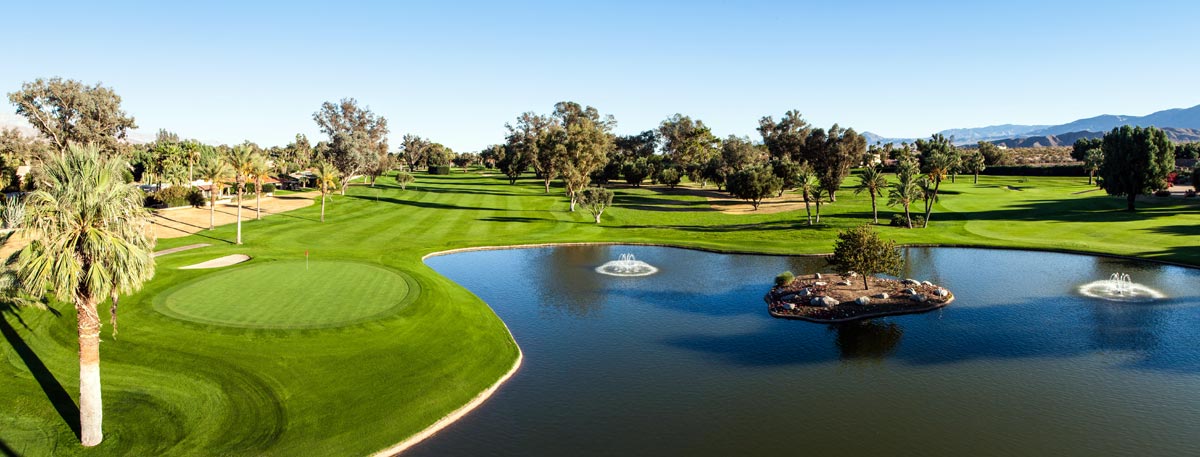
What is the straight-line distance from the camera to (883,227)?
75188 millimetres

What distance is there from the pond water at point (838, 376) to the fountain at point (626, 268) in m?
4.10

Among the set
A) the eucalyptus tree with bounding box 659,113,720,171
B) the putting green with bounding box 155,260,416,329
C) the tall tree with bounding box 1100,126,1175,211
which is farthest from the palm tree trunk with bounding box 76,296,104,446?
the eucalyptus tree with bounding box 659,113,720,171

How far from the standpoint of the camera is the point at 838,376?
2881cm

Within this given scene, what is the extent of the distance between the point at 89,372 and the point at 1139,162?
107 metres

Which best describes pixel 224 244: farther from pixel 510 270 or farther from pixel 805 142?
pixel 805 142

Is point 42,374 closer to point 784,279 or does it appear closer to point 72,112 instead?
point 784,279

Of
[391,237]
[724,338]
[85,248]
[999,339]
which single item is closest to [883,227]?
[999,339]

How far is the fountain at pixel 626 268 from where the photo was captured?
170ft

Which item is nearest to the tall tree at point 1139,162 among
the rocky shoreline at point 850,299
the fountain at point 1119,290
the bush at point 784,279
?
the fountain at point 1119,290

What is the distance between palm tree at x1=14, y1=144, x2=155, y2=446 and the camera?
18859 mm

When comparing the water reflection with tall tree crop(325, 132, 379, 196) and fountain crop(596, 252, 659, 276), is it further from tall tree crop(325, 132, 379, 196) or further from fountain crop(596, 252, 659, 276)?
tall tree crop(325, 132, 379, 196)

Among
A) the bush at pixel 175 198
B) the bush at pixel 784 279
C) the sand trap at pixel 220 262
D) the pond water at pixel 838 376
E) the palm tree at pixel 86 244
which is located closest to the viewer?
the palm tree at pixel 86 244

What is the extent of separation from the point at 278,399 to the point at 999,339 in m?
35.6

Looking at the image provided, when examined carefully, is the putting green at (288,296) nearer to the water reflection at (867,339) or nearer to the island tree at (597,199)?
the water reflection at (867,339)
